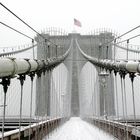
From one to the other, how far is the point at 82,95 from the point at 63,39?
15.3 ft

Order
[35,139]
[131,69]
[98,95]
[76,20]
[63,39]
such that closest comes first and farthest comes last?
[131,69] → [35,139] → [98,95] → [63,39] → [76,20]

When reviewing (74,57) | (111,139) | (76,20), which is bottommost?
(111,139)

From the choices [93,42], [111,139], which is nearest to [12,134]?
[111,139]

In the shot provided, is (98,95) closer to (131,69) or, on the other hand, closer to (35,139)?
(35,139)

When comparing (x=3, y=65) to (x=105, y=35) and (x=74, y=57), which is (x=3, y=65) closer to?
(x=105, y=35)

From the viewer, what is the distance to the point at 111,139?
1053 cm

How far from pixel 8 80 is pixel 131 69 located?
78.8 inches

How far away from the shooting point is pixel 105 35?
30.3 metres

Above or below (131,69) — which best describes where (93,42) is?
above

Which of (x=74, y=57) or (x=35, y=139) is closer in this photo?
(x=35, y=139)

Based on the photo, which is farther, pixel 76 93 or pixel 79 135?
pixel 76 93

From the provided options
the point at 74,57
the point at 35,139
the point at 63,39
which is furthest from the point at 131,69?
the point at 74,57

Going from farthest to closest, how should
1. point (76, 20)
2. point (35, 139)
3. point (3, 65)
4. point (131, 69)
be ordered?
1. point (76, 20)
2. point (35, 139)
3. point (131, 69)
4. point (3, 65)

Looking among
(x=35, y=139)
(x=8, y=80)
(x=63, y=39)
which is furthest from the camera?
(x=63, y=39)
